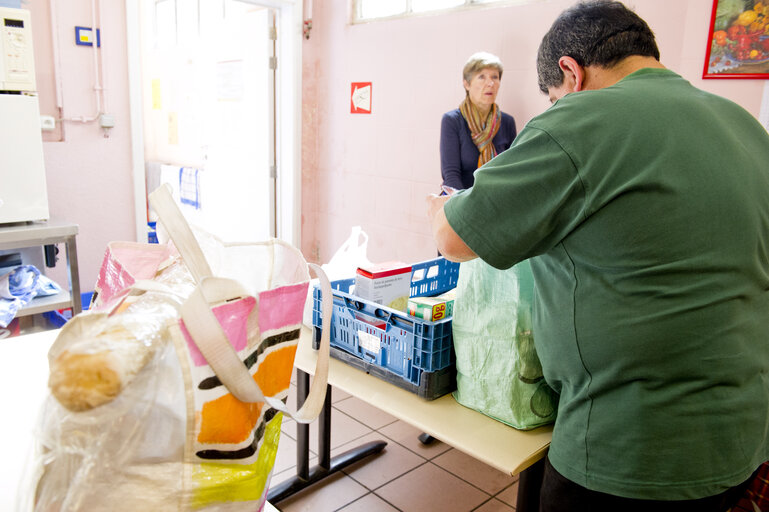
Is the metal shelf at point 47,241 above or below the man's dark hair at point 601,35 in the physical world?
below

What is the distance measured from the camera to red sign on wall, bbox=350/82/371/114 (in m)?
3.94

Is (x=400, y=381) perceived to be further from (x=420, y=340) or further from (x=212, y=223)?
(x=212, y=223)

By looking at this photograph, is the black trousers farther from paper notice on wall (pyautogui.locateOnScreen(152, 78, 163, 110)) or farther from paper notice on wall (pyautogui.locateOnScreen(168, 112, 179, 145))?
paper notice on wall (pyautogui.locateOnScreen(152, 78, 163, 110))

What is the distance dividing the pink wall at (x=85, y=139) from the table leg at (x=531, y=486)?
10.1 ft

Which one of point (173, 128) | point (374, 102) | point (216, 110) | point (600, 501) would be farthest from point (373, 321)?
point (173, 128)

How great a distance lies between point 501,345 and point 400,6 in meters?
3.07

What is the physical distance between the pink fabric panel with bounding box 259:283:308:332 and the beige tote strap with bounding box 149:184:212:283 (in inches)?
3.2

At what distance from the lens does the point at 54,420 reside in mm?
503

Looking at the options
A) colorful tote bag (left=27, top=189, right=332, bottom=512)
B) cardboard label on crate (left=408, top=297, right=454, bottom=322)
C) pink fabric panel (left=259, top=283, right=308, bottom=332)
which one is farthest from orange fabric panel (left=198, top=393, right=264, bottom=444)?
cardboard label on crate (left=408, top=297, right=454, bottom=322)

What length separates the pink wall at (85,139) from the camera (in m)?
3.24

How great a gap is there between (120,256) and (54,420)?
381mm

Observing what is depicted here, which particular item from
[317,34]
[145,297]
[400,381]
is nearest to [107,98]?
[317,34]

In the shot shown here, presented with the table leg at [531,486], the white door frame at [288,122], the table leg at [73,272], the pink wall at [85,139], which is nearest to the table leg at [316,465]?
the table leg at [531,486]

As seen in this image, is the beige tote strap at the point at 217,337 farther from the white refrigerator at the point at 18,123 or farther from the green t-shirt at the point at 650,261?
the white refrigerator at the point at 18,123
